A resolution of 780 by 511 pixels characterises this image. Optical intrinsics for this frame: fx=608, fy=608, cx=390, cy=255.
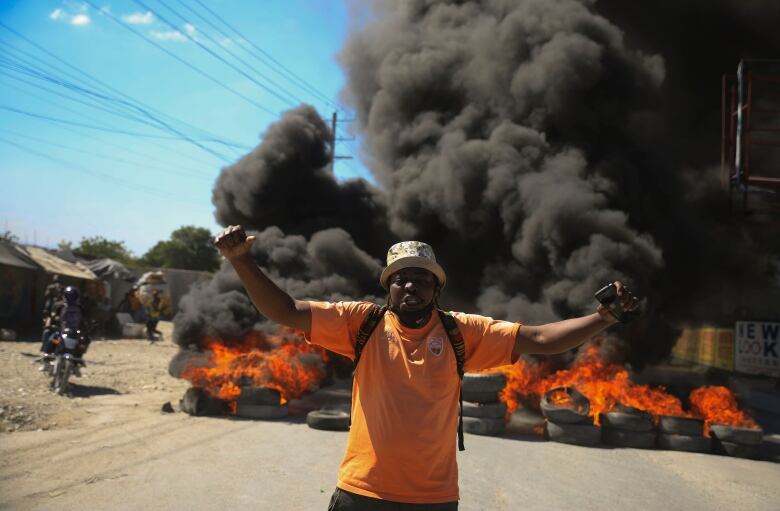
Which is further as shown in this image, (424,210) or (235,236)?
(424,210)

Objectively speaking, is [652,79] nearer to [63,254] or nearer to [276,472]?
[276,472]

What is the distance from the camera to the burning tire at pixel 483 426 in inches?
355

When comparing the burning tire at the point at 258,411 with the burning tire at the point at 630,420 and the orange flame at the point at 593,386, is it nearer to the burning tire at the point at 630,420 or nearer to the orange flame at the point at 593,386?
the orange flame at the point at 593,386

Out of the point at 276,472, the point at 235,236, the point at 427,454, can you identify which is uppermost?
the point at 235,236

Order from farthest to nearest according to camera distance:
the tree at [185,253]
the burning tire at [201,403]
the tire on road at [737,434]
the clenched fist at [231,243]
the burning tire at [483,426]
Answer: the tree at [185,253] < the burning tire at [201,403] < the burning tire at [483,426] < the tire on road at [737,434] < the clenched fist at [231,243]


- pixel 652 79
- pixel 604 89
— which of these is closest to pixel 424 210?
pixel 604 89

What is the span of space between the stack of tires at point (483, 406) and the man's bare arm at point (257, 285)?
6.71 metres

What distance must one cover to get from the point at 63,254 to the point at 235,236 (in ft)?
85.3

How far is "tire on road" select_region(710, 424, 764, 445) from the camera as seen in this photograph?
27.2 ft

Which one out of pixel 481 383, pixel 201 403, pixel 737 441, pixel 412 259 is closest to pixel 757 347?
pixel 737 441

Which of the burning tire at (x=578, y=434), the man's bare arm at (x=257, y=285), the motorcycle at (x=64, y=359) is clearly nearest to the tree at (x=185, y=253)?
the motorcycle at (x=64, y=359)

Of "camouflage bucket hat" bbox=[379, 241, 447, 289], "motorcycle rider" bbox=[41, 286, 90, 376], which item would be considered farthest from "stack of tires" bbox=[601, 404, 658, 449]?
"motorcycle rider" bbox=[41, 286, 90, 376]

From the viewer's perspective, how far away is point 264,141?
63.8ft

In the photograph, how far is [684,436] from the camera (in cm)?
850
